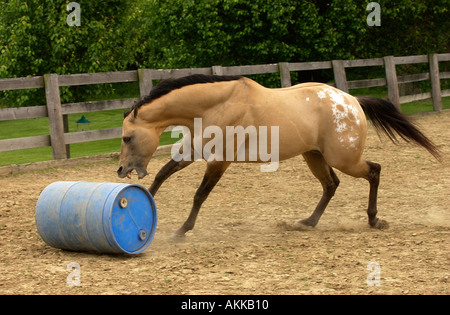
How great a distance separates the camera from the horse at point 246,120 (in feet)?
17.7

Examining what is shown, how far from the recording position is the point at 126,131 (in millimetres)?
5371

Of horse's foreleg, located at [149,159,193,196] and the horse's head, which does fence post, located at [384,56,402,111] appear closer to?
horse's foreleg, located at [149,159,193,196]

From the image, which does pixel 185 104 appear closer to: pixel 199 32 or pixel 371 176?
pixel 371 176

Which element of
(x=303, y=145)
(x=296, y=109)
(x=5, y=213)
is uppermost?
(x=296, y=109)

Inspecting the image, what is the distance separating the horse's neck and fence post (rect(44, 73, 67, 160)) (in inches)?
177

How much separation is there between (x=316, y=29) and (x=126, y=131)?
10548mm

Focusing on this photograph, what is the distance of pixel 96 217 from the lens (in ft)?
15.4

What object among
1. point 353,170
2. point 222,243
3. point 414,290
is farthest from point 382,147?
point 414,290

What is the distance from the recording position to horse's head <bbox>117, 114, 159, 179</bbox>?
5.36 m

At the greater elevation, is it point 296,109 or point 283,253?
point 296,109

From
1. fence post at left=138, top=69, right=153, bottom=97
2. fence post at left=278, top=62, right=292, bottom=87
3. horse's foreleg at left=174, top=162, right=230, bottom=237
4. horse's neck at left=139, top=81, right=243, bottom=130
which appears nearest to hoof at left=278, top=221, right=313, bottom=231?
horse's foreleg at left=174, top=162, right=230, bottom=237

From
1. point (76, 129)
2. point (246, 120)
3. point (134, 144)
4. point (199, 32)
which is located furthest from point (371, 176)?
point (76, 129)

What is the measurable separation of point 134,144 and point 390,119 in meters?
2.89
